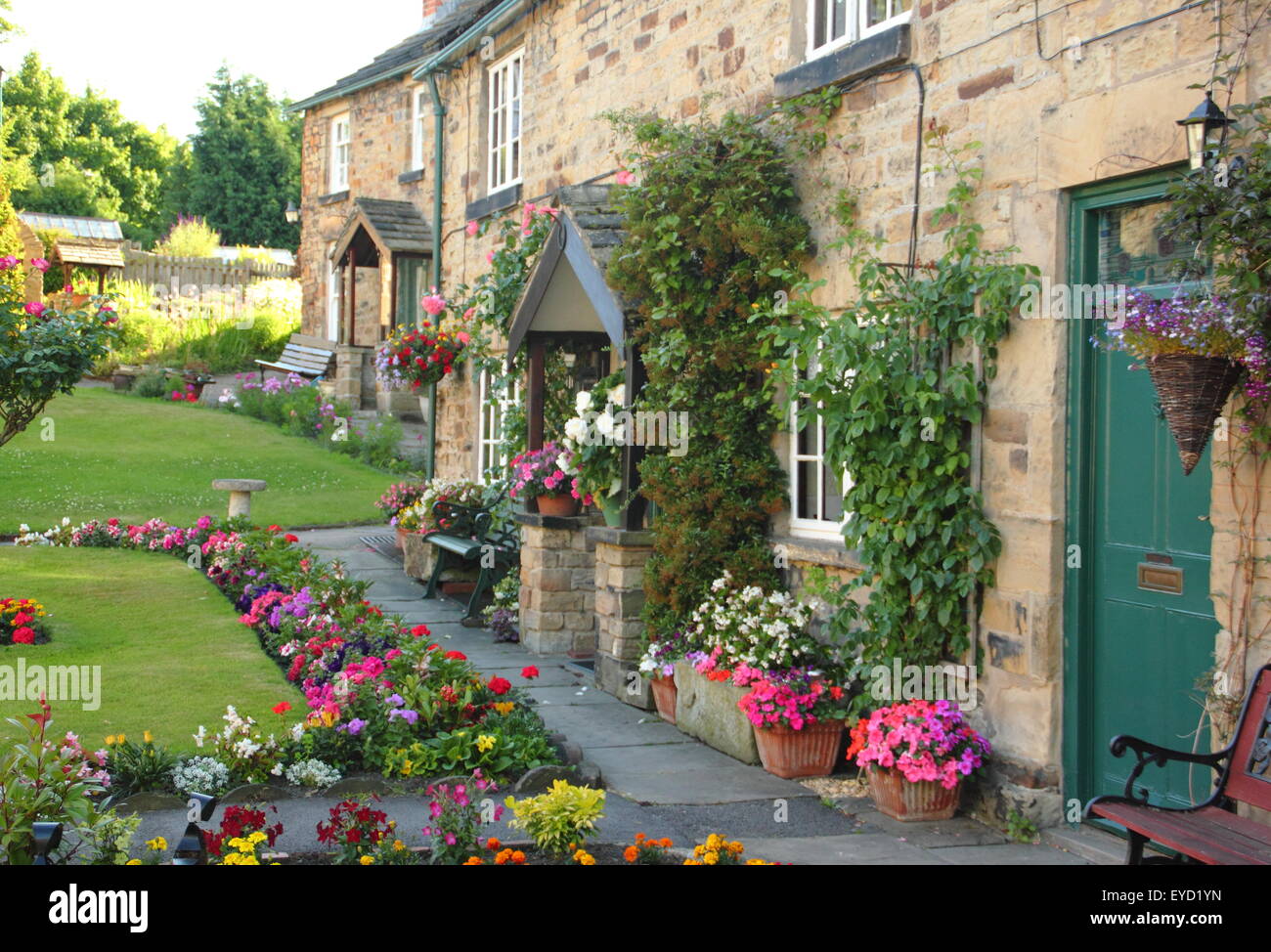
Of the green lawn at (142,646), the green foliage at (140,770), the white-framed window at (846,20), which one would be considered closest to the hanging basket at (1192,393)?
the white-framed window at (846,20)

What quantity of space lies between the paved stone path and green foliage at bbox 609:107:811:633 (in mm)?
828

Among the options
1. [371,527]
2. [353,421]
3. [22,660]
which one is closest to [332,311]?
[353,421]

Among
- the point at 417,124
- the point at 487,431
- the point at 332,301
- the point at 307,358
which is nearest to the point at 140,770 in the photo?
the point at 487,431

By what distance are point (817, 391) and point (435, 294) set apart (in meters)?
8.87

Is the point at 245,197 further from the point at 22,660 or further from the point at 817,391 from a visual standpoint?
the point at 817,391

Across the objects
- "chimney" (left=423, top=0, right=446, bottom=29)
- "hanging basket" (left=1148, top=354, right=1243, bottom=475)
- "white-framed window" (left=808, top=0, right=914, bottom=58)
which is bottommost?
"hanging basket" (left=1148, top=354, right=1243, bottom=475)

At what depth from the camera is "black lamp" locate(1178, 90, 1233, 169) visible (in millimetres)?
4508

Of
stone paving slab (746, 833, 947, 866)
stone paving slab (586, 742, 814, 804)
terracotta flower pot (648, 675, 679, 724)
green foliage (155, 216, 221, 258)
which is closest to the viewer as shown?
stone paving slab (746, 833, 947, 866)

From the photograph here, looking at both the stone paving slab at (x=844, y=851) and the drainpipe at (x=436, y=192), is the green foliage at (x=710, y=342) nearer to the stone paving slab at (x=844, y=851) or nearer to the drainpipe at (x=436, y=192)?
the stone paving slab at (x=844, y=851)

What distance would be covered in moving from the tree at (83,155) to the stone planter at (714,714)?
41179mm

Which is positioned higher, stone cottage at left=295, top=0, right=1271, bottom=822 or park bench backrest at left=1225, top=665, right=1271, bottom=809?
stone cottage at left=295, top=0, right=1271, bottom=822

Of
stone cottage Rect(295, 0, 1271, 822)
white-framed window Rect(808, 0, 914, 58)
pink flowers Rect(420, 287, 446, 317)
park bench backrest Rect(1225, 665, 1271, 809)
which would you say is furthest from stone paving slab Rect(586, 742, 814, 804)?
pink flowers Rect(420, 287, 446, 317)

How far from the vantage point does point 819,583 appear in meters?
6.79

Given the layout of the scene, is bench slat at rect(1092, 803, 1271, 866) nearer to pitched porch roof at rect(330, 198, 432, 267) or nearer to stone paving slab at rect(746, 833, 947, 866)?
stone paving slab at rect(746, 833, 947, 866)
